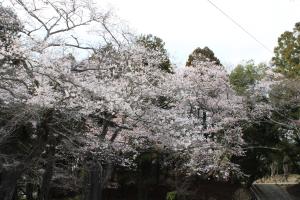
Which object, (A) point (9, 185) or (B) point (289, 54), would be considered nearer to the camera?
(A) point (9, 185)

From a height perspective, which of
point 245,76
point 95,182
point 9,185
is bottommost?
point 9,185

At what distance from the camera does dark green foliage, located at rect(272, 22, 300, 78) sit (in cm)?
2329

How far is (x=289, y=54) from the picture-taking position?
2366 cm

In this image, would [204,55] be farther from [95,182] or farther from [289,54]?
[95,182]

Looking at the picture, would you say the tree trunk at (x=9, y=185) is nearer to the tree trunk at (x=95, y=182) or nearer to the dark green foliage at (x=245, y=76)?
the tree trunk at (x=95, y=182)

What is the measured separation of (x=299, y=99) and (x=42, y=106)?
15017 millimetres

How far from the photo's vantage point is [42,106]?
1031 centimetres

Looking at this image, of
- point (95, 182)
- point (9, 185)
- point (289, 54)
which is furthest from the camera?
point (289, 54)

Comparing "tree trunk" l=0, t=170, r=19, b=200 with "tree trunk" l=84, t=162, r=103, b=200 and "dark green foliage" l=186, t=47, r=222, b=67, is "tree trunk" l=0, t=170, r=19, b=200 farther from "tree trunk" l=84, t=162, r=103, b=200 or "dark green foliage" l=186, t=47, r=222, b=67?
"dark green foliage" l=186, t=47, r=222, b=67

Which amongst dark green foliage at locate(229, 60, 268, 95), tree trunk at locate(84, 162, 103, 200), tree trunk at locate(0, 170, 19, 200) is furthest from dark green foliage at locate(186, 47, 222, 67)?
tree trunk at locate(0, 170, 19, 200)

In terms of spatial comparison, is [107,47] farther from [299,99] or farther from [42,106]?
[299,99]

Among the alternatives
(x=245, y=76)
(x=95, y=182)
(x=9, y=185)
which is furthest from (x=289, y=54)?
(x=9, y=185)

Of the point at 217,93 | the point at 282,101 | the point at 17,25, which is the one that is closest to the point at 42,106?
the point at 17,25

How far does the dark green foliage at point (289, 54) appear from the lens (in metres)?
23.3
